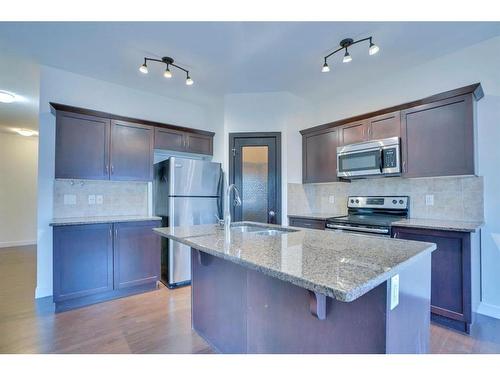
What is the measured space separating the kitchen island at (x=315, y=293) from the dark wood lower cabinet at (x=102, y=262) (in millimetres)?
→ 1347

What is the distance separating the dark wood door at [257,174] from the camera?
373cm

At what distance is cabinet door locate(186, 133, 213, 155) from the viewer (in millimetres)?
3662

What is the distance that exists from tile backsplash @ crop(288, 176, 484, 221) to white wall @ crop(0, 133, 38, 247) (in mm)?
5909

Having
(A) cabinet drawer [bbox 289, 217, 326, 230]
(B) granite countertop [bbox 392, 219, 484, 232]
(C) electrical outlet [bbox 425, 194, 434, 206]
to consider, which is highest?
(C) electrical outlet [bbox 425, 194, 434, 206]

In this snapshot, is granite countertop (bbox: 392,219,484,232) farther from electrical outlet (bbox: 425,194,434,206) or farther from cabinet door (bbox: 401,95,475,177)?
cabinet door (bbox: 401,95,475,177)

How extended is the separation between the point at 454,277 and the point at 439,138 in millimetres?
1260

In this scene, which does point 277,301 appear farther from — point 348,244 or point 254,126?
point 254,126

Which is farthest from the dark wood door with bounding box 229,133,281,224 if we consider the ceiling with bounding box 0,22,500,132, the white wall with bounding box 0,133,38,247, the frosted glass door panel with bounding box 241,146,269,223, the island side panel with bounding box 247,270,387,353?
the white wall with bounding box 0,133,38,247

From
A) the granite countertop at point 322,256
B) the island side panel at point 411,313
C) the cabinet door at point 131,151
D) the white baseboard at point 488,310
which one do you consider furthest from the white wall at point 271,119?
the island side panel at point 411,313

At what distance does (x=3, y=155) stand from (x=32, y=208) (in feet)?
4.11

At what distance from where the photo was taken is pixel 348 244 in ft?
4.79

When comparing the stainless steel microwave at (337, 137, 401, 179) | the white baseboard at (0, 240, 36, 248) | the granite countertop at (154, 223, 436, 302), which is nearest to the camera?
the granite countertop at (154, 223, 436, 302)
